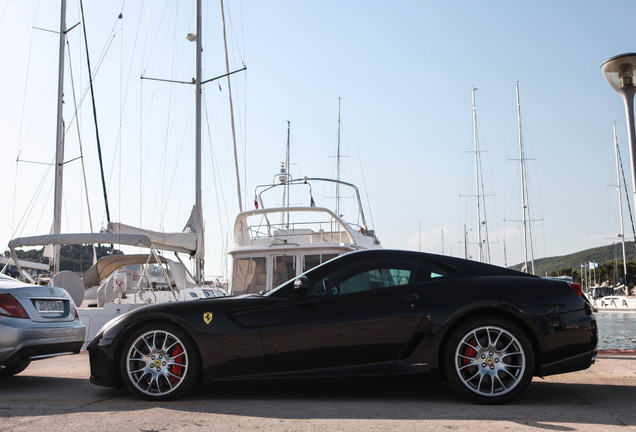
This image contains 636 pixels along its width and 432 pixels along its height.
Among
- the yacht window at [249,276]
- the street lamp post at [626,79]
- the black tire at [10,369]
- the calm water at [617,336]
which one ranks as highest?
the street lamp post at [626,79]

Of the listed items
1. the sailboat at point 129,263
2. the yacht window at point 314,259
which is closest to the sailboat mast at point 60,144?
the sailboat at point 129,263

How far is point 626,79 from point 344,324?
558cm

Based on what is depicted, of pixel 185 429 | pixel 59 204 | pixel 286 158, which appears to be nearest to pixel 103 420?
pixel 185 429

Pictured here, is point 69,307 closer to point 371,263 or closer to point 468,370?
point 371,263

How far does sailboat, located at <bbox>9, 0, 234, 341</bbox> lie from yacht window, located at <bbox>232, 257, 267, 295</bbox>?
89 cm

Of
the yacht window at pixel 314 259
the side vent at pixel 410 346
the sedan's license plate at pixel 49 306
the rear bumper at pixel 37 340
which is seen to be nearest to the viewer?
the side vent at pixel 410 346

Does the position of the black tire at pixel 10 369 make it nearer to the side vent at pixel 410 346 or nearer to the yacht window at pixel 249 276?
the side vent at pixel 410 346

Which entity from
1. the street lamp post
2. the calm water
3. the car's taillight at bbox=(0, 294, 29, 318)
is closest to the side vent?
the car's taillight at bbox=(0, 294, 29, 318)

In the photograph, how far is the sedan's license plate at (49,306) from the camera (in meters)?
6.02

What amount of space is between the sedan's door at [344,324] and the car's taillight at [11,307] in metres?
2.50

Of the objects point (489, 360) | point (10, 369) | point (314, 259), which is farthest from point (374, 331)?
point (314, 259)

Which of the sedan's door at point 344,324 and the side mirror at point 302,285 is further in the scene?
the side mirror at point 302,285

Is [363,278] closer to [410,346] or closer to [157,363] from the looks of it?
[410,346]

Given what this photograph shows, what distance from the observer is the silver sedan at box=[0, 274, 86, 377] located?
5625 mm
